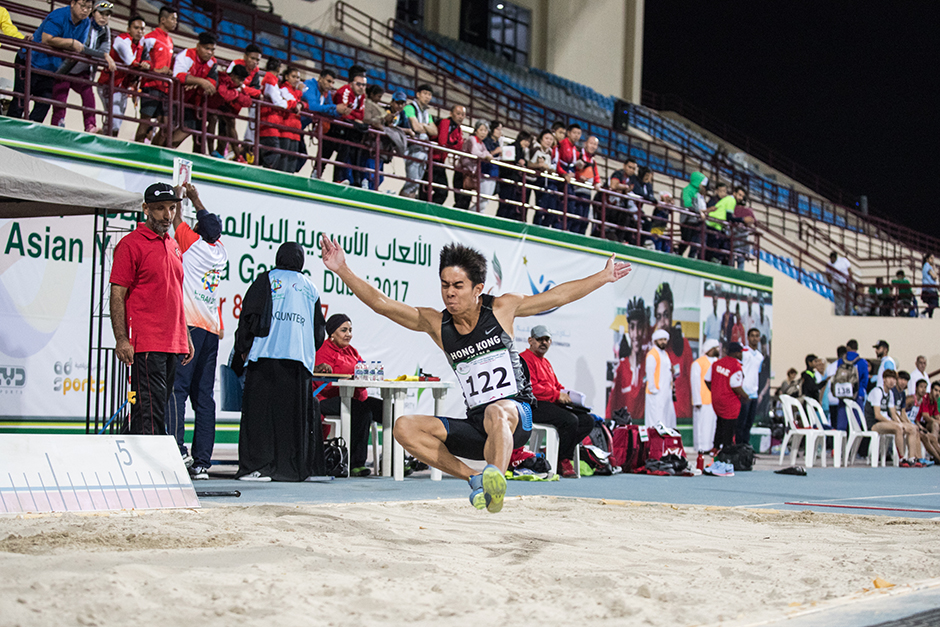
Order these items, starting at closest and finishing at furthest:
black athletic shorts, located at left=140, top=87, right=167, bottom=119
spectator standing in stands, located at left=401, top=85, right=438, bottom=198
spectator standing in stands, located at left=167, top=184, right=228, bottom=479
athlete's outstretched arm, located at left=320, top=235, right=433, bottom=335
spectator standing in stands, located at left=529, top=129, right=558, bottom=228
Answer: athlete's outstretched arm, located at left=320, top=235, right=433, bottom=335 < spectator standing in stands, located at left=167, top=184, right=228, bottom=479 < black athletic shorts, located at left=140, top=87, right=167, bottom=119 < spectator standing in stands, located at left=401, top=85, right=438, bottom=198 < spectator standing in stands, located at left=529, top=129, right=558, bottom=228

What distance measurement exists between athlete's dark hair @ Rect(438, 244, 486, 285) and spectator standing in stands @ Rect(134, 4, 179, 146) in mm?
5787

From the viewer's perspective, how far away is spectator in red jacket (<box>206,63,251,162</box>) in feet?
36.9

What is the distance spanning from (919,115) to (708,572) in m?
32.4

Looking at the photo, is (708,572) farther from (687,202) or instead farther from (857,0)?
(857,0)

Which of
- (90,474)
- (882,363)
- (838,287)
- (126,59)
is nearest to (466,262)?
(90,474)

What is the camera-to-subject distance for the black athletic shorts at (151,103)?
10648 mm

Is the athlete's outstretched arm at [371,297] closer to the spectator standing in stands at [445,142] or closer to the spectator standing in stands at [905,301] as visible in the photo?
the spectator standing in stands at [445,142]

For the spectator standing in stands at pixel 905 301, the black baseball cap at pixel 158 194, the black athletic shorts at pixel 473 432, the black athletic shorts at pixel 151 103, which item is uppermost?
the black athletic shorts at pixel 151 103

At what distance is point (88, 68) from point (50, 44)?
51 centimetres

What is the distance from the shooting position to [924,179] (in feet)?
109

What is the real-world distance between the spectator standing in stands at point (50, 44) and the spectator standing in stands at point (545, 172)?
285 inches

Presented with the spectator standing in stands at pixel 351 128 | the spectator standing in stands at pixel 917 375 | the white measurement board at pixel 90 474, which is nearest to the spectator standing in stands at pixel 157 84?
the spectator standing in stands at pixel 351 128

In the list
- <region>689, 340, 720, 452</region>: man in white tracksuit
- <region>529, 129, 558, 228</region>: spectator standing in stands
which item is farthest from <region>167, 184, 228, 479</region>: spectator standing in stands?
<region>689, 340, 720, 452</region>: man in white tracksuit

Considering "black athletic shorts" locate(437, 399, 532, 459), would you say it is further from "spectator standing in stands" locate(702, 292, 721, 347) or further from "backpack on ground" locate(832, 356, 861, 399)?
"spectator standing in stands" locate(702, 292, 721, 347)
